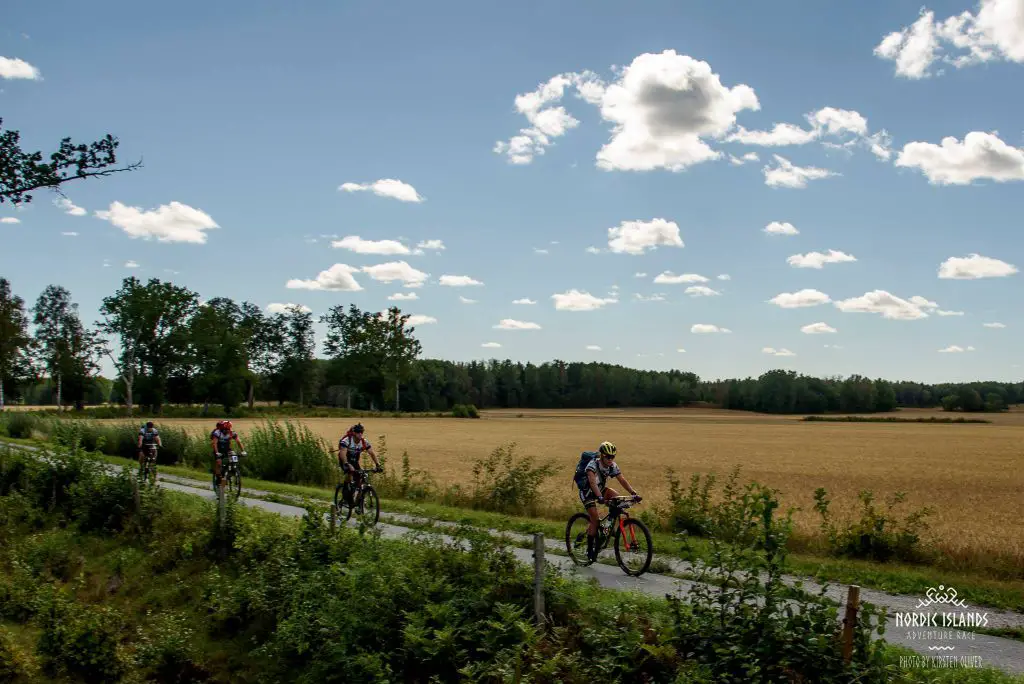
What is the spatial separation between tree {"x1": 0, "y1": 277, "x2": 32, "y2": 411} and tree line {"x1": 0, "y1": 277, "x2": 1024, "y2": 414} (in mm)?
244

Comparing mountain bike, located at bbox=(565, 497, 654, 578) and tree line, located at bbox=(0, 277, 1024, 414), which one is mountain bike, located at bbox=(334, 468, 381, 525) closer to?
mountain bike, located at bbox=(565, 497, 654, 578)

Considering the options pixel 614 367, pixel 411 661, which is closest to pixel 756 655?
pixel 411 661

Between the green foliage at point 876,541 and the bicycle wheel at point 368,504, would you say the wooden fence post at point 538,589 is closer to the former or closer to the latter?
the green foliage at point 876,541

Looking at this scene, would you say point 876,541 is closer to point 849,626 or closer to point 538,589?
point 538,589

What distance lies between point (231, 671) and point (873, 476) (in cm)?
2741

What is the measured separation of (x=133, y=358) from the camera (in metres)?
92.4

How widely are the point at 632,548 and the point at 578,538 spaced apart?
41.2 inches

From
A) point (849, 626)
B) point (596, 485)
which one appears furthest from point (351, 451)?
point (849, 626)

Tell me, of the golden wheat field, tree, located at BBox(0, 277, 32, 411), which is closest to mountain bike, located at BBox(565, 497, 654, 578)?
the golden wheat field

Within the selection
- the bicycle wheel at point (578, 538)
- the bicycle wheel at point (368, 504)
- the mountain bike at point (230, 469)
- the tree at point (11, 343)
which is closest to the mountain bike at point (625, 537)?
the bicycle wheel at point (578, 538)

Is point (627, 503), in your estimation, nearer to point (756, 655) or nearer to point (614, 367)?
point (756, 655)

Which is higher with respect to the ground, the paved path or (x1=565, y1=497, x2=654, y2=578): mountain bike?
(x1=565, y1=497, x2=654, y2=578): mountain bike

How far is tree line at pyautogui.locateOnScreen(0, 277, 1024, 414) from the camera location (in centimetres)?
9256

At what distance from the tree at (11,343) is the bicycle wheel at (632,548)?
245ft
